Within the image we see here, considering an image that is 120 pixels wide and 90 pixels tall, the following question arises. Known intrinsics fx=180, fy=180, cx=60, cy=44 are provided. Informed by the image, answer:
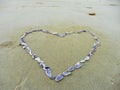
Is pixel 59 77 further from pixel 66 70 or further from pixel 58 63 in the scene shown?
pixel 58 63

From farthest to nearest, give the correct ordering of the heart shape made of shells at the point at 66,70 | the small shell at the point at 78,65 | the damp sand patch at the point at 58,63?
the small shell at the point at 78,65
the heart shape made of shells at the point at 66,70
the damp sand patch at the point at 58,63

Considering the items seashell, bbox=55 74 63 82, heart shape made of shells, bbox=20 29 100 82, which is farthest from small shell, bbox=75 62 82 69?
seashell, bbox=55 74 63 82

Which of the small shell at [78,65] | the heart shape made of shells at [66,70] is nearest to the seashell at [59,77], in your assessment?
the heart shape made of shells at [66,70]

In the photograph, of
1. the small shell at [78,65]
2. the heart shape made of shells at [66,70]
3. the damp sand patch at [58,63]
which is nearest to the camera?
the damp sand patch at [58,63]

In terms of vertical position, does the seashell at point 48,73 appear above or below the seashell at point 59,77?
above

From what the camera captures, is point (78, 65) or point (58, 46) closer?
point (78, 65)

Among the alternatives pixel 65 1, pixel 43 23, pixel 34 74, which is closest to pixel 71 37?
pixel 43 23

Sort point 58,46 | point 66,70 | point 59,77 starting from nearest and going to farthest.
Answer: point 59,77 → point 66,70 → point 58,46

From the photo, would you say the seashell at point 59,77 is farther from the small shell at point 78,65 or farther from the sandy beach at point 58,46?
the small shell at point 78,65

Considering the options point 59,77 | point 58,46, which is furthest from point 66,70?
point 58,46

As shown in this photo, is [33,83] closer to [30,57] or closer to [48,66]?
[48,66]
